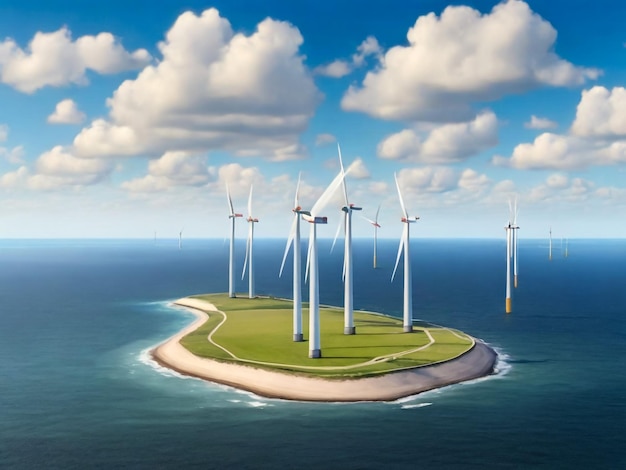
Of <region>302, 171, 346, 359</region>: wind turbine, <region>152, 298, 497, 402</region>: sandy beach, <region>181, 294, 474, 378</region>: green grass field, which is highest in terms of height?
<region>302, 171, 346, 359</region>: wind turbine

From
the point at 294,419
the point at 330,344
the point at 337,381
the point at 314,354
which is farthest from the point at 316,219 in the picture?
the point at 294,419

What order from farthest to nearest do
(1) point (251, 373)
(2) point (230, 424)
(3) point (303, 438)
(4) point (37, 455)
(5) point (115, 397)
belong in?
(1) point (251, 373) < (5) point (115, 397) < (2) point (230, 424) < (3) point (303, 438) < (4) point (37, 455)

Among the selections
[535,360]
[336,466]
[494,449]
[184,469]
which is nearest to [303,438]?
[336,466]

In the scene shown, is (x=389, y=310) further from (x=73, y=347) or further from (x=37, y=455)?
(x=37, y=455)

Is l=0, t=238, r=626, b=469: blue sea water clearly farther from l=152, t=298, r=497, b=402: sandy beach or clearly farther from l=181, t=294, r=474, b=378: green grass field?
l=181, t=294, r=474, b=378: green grass field

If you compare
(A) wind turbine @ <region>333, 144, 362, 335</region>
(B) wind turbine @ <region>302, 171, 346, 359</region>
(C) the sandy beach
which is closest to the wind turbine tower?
(A) wind turbine @ <region>333, 144, 362, 335</region>

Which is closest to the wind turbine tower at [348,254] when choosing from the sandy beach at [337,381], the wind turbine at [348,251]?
the wind turbine at [348,251]
